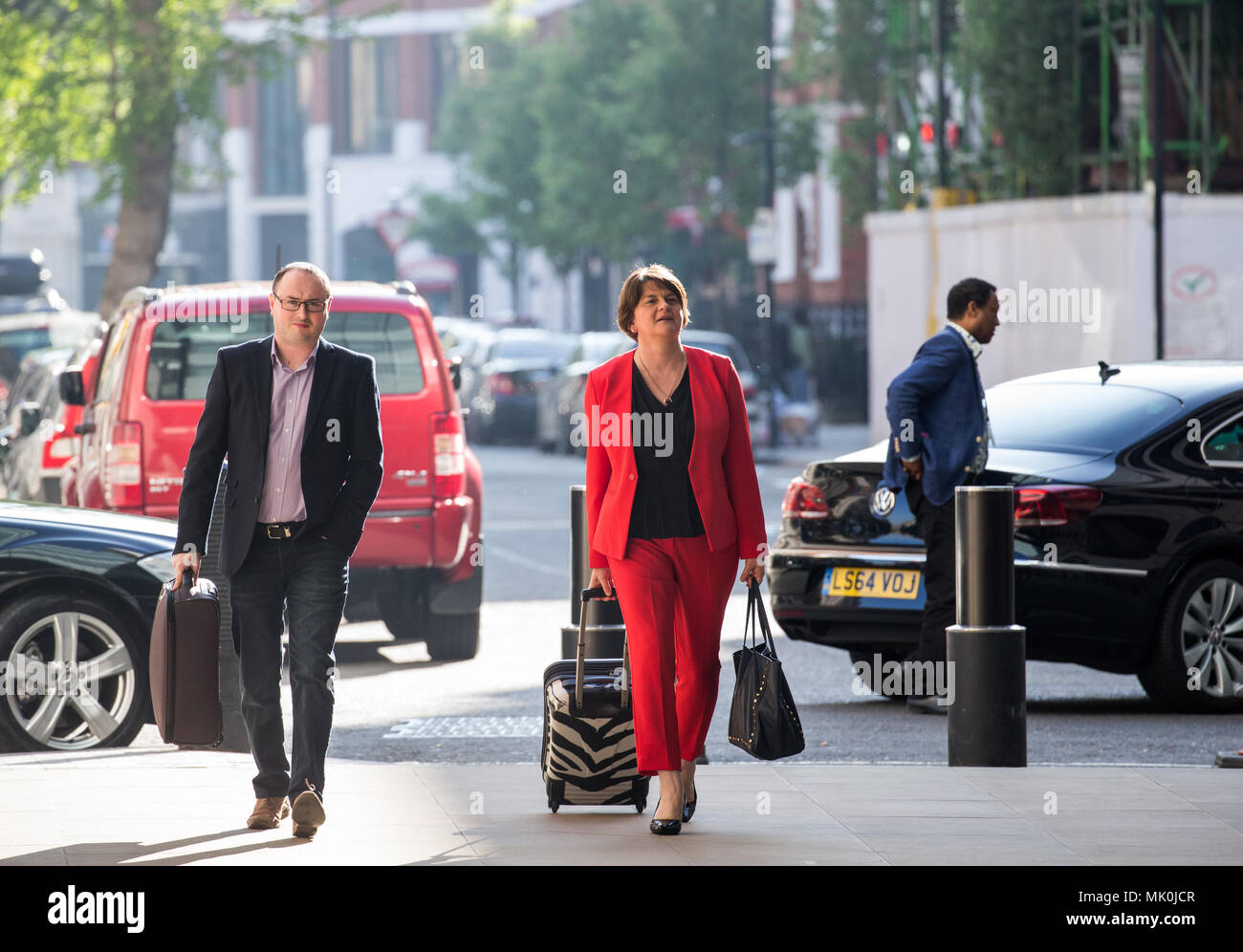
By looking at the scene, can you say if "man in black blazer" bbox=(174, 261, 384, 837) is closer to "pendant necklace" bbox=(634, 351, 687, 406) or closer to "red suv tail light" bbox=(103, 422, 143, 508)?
"pendant necklace" bbox=(634, 351, 687, 406)

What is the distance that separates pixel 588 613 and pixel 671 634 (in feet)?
4.59

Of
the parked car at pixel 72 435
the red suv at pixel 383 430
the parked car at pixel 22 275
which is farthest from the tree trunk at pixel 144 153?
the red suv at pixel 383 430

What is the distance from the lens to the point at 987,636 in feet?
25.5

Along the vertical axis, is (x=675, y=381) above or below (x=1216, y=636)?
above

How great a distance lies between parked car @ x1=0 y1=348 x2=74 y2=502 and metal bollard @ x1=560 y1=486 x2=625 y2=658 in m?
7.01

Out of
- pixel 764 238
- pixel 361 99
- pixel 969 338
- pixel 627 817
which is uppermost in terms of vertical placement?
pixel 361 99

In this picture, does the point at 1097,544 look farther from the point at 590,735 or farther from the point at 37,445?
the point at 37,445

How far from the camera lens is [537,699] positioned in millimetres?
10336

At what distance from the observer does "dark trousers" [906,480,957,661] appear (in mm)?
9367

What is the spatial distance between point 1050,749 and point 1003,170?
19.8 meters

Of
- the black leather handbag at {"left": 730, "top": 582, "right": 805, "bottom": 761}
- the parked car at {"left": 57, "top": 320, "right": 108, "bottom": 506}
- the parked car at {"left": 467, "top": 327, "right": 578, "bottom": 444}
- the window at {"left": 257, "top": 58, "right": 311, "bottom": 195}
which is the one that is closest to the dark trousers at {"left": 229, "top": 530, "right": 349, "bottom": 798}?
the black leather handbag at {"left": 730, "top": 582, "right": 805, "bottom": 761}

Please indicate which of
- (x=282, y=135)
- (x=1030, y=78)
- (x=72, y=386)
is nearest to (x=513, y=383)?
(x=1030, y=78)
